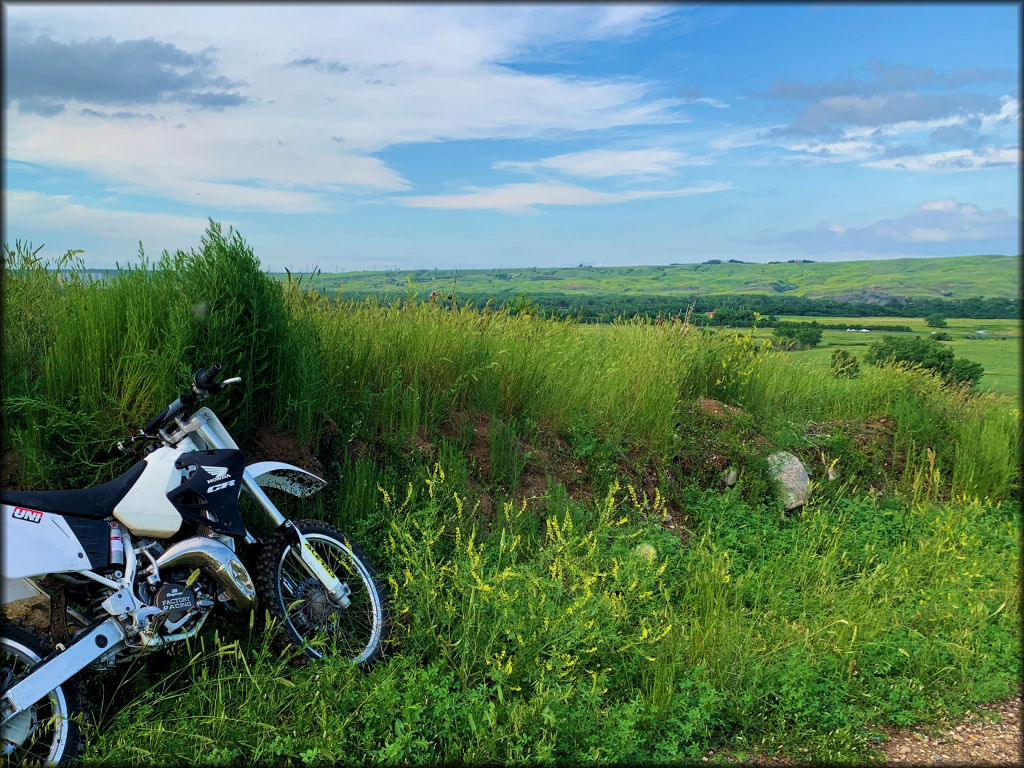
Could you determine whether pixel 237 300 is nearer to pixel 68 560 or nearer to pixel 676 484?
pixel 68 560

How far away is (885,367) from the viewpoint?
10.3 metres

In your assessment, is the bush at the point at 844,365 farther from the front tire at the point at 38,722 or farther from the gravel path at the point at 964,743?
the front tire at the point at 38,722

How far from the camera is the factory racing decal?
3.17 meters

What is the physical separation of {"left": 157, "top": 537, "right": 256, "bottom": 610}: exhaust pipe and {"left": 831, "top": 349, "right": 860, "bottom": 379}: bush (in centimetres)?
905

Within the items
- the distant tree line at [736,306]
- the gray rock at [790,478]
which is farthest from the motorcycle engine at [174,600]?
the gray rock at [790,478]

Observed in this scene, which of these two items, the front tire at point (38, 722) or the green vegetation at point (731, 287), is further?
the green vegetation at point (731, 287)

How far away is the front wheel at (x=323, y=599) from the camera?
4.03m

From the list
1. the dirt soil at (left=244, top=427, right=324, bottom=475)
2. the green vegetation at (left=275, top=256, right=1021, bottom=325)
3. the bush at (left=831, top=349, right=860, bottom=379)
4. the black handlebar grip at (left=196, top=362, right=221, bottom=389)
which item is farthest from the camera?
the bush at (left=831, top=349, right=860, bottom=379)

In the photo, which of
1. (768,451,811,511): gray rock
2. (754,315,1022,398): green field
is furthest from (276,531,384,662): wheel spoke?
(754,315,1022,398): green field

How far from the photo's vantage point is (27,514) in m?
3.21

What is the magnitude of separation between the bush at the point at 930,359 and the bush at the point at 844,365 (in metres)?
0.28

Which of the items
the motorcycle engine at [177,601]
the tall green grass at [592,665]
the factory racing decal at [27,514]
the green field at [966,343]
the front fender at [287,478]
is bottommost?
the tall green grass at [592,665]

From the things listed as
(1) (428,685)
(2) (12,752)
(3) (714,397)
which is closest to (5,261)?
(2) (12,752)

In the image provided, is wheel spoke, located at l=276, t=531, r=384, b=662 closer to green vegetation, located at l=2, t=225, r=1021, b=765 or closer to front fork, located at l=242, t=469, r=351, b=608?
front fork, located at l=242, t=469, r=351, b=608
